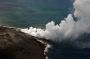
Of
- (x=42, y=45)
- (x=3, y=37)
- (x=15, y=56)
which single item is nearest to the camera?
(x=15, y=56)

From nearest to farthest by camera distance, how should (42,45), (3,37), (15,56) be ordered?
(15,56)
(3,37)
(42,45)

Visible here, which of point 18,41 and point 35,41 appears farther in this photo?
point 35,41

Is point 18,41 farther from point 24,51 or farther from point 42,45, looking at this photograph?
point 42,45

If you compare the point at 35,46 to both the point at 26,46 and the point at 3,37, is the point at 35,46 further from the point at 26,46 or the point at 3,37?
the point at 3,37

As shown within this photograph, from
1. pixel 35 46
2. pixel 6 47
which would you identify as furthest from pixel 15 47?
pixel 35 46

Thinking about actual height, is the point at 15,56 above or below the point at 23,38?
below

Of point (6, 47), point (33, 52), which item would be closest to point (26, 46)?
point (33, 52)
